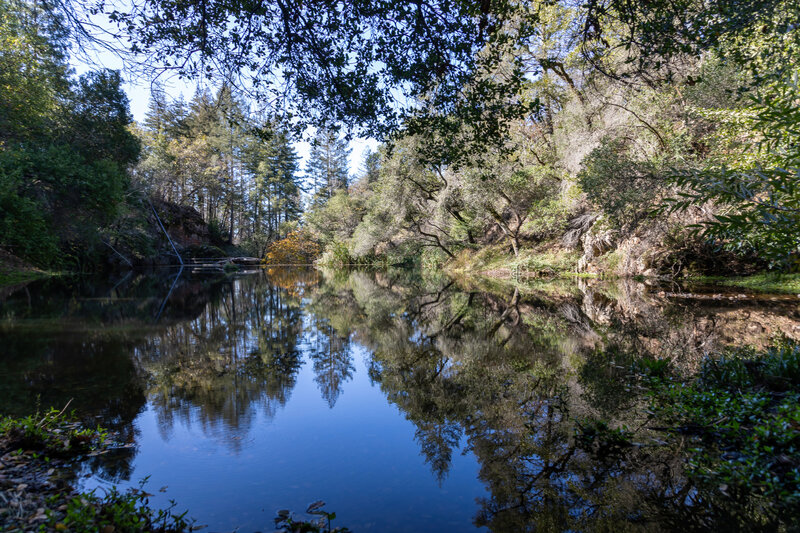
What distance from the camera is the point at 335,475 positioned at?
13.7ft

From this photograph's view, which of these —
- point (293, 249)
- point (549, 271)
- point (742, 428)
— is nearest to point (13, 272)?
point (293, 249)

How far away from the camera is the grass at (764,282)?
1462 centimetres

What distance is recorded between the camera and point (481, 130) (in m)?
6.53

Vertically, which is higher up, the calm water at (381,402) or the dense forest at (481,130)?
the dense forest at (481,130)

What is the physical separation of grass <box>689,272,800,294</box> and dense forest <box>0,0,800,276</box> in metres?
0.93

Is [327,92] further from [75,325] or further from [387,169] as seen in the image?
[387,169]

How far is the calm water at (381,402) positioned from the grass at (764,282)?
2.93 m

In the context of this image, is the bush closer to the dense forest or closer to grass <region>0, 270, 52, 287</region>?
the dense forest

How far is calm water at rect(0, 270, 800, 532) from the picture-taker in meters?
3.65

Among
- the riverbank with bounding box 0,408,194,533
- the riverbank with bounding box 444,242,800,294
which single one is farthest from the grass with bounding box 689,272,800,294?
the riverbank with bounding box 0,408,194,533

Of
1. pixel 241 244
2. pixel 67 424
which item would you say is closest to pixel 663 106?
pixel 67 424

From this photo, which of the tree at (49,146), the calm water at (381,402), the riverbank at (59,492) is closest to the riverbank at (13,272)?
the tree at (49,146)

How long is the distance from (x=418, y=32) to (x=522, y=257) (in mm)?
22931

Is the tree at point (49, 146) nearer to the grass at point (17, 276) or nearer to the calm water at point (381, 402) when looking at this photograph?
the calm water at point (381, 402)
